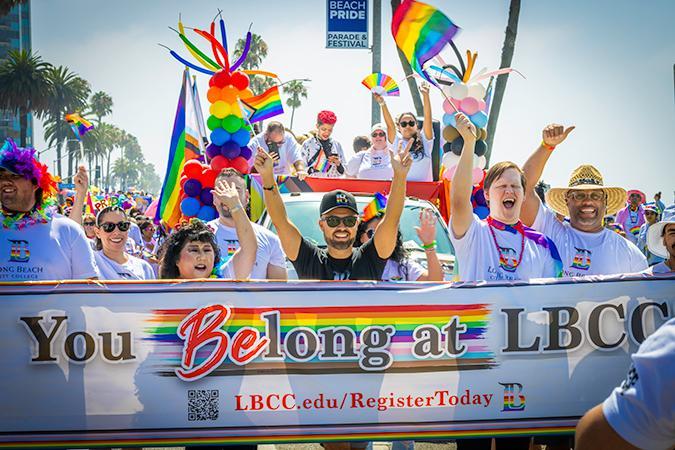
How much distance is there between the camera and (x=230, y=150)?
7828mm

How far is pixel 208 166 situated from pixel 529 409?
515 cm

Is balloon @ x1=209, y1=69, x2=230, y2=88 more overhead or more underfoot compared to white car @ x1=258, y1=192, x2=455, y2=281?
more overhead

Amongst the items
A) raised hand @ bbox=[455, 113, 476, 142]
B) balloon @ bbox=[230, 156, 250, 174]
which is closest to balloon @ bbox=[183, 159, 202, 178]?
balloon @ bbox=[230, 156, 250, 174]

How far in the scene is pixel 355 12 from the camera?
13578mm

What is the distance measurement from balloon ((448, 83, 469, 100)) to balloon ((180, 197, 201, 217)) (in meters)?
3.08

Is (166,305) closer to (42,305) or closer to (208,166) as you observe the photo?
(42,305)

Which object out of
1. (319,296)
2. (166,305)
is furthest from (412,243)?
(166,305)

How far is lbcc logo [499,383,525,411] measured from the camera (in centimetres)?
394

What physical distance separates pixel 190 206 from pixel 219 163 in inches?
23.7

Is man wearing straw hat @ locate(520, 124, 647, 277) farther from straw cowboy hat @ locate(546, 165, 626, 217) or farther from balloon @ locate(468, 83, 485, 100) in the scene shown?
balloon @ locate(468, 83, 485, 100)

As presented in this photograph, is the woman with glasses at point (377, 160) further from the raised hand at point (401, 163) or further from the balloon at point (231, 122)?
the raised hand at point (401, 163)

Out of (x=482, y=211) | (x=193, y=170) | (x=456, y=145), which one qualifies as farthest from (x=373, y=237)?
(x=193, y=170)

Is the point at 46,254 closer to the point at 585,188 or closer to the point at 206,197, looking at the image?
the point at 206,197

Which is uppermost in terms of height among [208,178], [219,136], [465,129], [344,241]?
[219,136]
